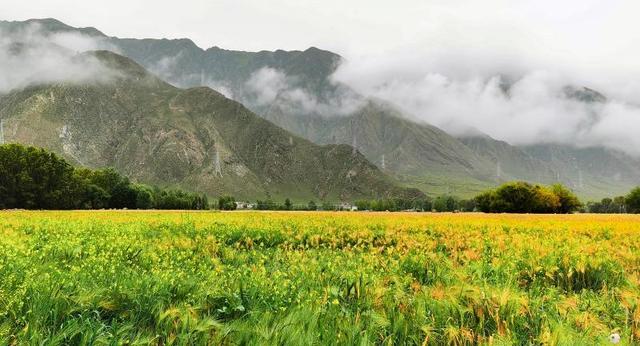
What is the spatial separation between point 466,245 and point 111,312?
12.1 m

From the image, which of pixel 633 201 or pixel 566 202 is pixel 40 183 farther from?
pixel 633 201

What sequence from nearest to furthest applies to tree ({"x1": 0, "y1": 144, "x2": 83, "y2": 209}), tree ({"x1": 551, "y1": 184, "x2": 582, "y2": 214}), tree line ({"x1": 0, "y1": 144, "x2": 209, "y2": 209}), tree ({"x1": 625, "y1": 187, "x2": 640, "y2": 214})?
tree ({"x1": 0, "y1": 144, "x2": 83, "y2": 209}) < tree line ({"x1": 0, "y1": 144, "x2": 209, "y2": 209}) < tree ({"x1": 551, "y1": 184, "x2": 582, "y2": 214}) < tree ({"x1": 625, "y1": 187, "x2": 640, "y2": 214})

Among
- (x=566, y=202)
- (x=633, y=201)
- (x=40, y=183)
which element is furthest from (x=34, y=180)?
(x=633, y=201)

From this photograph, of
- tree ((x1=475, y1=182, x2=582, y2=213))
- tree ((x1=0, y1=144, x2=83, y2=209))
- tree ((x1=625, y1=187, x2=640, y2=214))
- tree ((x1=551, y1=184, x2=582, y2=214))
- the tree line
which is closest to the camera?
tree ((x1=0, y1=144, x2=83, y2=209))

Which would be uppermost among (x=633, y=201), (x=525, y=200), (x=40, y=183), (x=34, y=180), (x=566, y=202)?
(x=34, y=180)

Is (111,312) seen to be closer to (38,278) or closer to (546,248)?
(38,278)

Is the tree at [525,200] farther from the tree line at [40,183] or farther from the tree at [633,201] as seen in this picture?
the tree line at [40,183]

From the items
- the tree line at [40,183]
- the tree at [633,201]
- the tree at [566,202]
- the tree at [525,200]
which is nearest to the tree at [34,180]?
the tree line at [40,183]

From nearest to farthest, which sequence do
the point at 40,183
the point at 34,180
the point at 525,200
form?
the point at 34,180, the point at 40,183, the point at 525,200

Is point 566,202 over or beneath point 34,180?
beneath

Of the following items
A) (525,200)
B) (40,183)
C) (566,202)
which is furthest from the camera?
(566,202)

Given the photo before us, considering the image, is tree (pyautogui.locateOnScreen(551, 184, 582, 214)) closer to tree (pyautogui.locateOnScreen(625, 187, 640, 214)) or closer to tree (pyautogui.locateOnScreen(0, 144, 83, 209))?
tree (pyautogui.locateOnScreen(625, 187, 640, 214))

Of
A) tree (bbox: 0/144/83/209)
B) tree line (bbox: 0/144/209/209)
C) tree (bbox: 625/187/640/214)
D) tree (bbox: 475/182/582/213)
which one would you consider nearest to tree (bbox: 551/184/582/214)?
tree (bbox: 475/182/582/213)

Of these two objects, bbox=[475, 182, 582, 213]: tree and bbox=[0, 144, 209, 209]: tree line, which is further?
bbox=[475, 182, 582, 213]: tree
